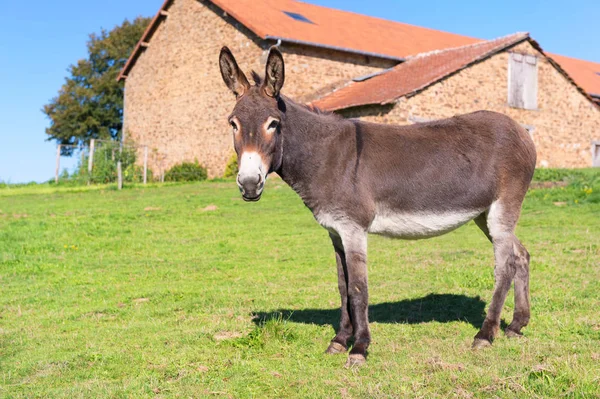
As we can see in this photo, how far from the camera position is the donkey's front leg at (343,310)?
19.6 ft

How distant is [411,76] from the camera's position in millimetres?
27281

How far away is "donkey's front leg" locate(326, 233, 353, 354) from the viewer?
19.6 ft

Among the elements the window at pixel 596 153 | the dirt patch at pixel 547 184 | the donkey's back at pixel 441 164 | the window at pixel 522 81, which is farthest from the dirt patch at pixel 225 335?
the window at pixel 596 153

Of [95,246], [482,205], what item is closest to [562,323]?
[482,205]

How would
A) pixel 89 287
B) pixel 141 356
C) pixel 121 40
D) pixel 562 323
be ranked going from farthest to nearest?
pixel 121 40 → pixel 89 287 → pixel 562 323 → pixel 141 356

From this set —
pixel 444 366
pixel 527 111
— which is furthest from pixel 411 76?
pixel 444 366

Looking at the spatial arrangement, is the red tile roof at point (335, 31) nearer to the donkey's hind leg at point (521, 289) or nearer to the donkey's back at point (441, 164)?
the donkey's back at point (441, 164)

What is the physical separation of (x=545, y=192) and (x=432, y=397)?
52.5 ft

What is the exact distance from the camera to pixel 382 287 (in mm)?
8977

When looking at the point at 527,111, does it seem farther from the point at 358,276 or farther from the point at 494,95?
the point at 358,276

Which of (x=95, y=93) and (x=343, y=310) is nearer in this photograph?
(x=343, y=310)

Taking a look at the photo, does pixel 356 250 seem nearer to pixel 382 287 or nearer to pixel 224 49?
pixel 224 49

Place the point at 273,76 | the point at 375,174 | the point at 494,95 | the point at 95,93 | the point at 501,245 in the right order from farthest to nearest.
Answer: the point at 95,93, the point at 494,95, the point at 501,245, the point at 375,174, the point at 273,76

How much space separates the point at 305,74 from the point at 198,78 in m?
6.37
